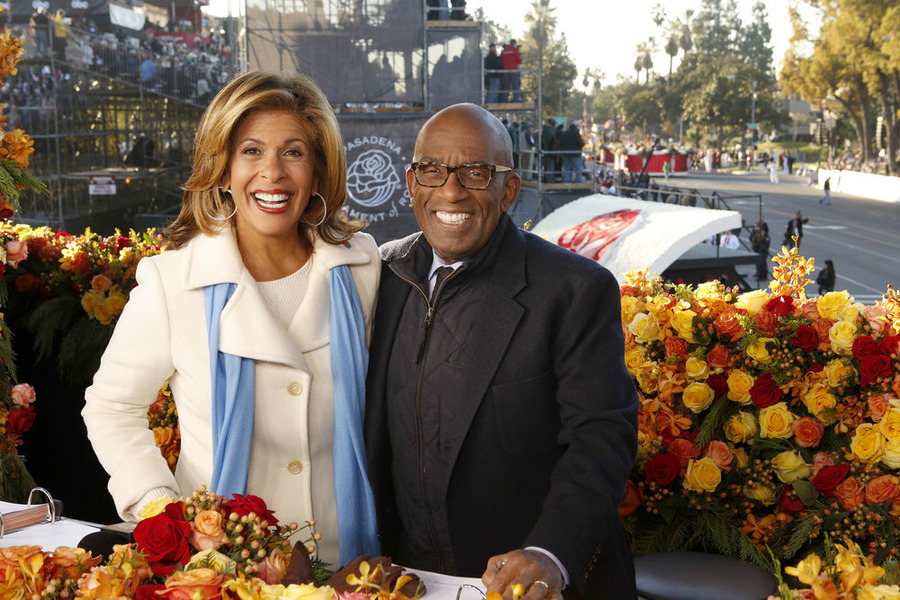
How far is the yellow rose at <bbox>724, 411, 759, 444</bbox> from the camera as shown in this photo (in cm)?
422

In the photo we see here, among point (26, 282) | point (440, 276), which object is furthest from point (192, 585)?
point (26, 282)

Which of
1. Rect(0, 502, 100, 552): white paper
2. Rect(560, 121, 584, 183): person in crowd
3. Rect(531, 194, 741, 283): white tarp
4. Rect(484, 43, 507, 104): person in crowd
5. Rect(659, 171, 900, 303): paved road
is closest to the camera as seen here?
Rect(0, 502, 100, 552): white paper

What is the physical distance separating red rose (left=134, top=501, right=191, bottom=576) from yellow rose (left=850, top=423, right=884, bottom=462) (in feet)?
10.1

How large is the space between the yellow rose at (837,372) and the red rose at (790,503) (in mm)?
503

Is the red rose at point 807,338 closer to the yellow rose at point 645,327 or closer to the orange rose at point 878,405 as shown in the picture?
the orange rose at point 878,405

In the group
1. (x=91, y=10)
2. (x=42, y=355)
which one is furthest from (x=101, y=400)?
(x=91, y=10)

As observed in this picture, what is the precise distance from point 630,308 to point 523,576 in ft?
8.76

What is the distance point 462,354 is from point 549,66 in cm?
8316

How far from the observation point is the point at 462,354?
2492mm

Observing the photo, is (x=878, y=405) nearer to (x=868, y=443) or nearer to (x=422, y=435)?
(x=868, y=443)

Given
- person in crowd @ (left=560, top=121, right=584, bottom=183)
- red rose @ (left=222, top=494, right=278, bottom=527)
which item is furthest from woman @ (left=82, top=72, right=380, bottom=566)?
person in crowd @ (left=560, top=121, right=584, bottom=183)

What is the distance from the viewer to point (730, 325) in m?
4.25

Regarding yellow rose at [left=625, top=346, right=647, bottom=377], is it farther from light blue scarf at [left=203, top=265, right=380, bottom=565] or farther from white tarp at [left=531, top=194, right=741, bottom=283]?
white tarp at [left=531, top=194, right=741, bottom=283]

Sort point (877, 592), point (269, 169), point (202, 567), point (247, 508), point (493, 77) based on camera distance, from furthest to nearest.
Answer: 1. point (493, 77)
2. point (269, 169)
3. point (247, 508)
4. point (202, 567)
5. point (877, 592)
